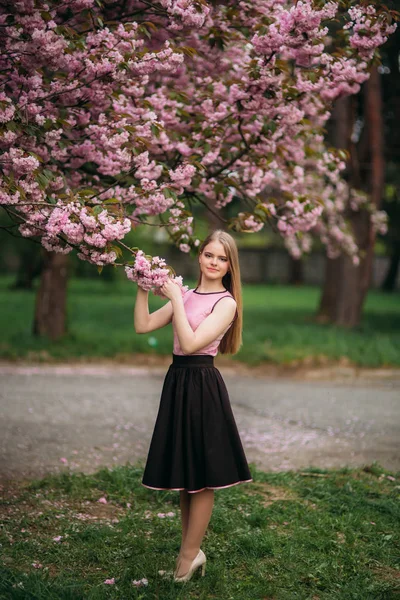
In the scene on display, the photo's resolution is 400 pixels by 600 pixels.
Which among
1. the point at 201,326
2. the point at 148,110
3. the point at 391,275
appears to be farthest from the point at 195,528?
the point at 391,275

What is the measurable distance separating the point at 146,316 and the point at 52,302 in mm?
8444

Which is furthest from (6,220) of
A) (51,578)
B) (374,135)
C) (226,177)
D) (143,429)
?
(51,578)

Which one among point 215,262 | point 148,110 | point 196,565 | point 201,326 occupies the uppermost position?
point 148,110

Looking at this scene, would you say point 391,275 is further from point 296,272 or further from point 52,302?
point 52,302

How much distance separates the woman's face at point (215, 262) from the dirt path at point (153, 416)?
2.47 m

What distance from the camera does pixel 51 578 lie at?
346 centimetres

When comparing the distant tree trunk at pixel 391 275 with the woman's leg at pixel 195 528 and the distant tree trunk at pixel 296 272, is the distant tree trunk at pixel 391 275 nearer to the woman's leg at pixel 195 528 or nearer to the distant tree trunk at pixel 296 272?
the distant tree trunk at pixel 296 272

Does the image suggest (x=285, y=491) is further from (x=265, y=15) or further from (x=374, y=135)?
(x=374, y=135)

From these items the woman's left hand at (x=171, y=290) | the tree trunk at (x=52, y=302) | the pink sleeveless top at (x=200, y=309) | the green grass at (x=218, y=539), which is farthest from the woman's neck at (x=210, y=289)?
the tree trunk at (x=52, y=302)

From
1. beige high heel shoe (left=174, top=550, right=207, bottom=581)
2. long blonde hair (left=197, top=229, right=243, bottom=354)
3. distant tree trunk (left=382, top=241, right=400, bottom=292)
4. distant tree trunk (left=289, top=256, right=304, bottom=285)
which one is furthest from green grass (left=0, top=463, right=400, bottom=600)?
distant tree trunk (left=289, top=256, right=304, bottom=285)

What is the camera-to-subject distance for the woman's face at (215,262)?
11.8ft

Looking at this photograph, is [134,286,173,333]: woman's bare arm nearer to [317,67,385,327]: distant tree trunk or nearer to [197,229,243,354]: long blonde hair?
[197,229,243,354]: long blonde hair

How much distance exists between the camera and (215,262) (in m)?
3.60

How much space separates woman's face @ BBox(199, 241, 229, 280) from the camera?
361cm
